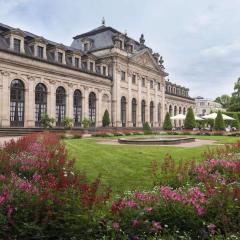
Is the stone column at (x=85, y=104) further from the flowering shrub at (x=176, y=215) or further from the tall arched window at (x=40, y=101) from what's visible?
the flowering shrub at (x=176, y=215)

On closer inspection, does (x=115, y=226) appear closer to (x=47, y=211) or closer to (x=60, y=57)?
(x=47, y=211)

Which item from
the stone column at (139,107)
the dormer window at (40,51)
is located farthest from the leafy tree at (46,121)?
the stone column at (139,107)

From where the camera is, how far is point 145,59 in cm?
6194

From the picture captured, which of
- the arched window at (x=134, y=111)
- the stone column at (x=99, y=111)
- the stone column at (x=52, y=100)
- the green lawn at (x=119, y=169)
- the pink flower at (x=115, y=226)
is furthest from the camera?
the arched window at (x=134, y=111)

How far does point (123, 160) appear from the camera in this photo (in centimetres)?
1441

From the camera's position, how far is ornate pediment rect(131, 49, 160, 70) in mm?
58744

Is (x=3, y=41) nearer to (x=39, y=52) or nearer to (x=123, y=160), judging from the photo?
(x=39, y=52)

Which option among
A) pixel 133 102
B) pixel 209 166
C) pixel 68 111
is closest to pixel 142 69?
pixel 133 102

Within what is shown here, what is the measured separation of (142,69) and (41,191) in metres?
57.3

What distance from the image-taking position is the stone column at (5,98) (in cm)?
3697

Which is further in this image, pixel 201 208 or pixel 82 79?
pixel 82 79

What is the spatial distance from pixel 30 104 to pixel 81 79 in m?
10.5

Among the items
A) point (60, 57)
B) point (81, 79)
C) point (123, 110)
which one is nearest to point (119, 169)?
point (60, 57)

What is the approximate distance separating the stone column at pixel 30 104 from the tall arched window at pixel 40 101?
959 mm
